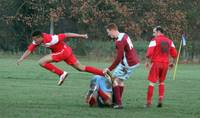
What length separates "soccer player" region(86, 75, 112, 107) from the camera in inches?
634

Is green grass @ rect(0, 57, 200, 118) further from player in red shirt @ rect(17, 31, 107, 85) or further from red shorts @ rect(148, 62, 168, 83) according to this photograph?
player in red shirt @ rect(17, 31, 107, 85)

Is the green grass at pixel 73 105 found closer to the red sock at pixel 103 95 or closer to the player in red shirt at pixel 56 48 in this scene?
the red sock at pixel 103 95

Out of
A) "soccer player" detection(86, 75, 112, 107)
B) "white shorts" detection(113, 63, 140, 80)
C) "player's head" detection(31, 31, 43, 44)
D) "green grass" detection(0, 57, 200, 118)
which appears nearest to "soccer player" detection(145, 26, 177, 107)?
"green grass" detection(0, 57, 200, 118)

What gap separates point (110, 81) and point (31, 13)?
5024cm

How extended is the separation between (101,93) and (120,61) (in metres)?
0.98

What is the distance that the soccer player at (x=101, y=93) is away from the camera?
1611 cm

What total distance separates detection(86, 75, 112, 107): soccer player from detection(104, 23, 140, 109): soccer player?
19cm

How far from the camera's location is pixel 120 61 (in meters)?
15.7

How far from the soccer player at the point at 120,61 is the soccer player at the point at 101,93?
0.19 m

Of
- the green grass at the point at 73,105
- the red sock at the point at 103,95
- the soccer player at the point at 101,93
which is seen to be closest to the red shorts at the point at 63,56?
the green grass at the point at 73,105

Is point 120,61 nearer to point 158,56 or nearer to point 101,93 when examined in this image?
point 101,93

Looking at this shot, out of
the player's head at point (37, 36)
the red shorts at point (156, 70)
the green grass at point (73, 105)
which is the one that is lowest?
the green grass at point (73, 105)

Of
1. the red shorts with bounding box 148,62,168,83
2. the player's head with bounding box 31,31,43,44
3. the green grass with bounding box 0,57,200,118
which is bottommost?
the green grass with bounding box 0,57,200,118

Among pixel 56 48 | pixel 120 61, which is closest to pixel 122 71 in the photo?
pixel 120 61
